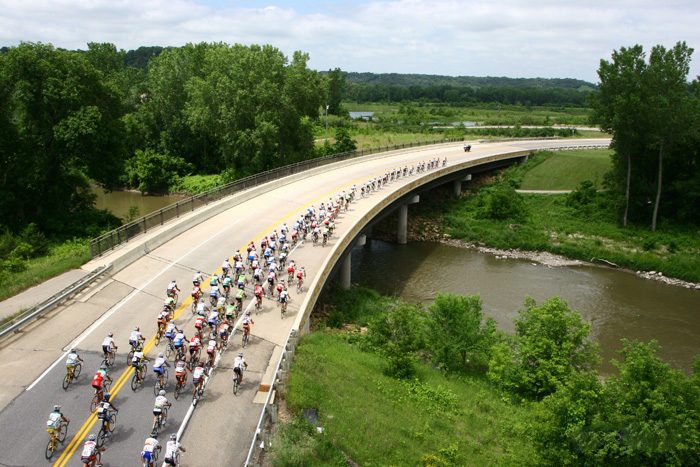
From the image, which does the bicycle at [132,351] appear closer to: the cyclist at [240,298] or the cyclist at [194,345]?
the cyclist at [194,345]

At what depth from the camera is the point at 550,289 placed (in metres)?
39.6

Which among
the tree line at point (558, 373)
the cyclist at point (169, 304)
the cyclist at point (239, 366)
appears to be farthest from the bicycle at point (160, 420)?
the tree line at point (558, 373)

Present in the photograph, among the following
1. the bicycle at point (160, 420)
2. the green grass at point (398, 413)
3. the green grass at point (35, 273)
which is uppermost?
the green grass at point (35, 273)

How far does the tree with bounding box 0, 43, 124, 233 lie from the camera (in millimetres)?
38500

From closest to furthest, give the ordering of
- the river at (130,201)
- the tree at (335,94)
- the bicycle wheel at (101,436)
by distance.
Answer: the bicycle wheel at (101,436) → the river at (130,201) → the tree at (335,94)

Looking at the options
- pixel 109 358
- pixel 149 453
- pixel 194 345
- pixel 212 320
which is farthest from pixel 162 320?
pixel 149 453

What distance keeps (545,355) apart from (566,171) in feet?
165

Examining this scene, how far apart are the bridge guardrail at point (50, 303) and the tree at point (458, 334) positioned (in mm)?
15723

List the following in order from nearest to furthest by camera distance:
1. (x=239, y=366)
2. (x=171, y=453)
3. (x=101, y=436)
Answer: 1. (x=171, y=453)
2. (x=101, y=436)
3. (x=239, y=366)

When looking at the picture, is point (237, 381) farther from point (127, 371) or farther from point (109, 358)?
point (109, 358)

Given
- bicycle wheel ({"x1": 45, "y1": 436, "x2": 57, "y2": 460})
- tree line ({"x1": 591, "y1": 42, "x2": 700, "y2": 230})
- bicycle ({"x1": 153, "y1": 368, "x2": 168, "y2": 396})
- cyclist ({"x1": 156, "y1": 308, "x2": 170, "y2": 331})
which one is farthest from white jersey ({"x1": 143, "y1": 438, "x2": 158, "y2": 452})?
tree line ({"x1": 591, "y1": 42, "x2": 700, "y2": 230})

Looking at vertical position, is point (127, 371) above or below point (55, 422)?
below

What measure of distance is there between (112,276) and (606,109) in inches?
1548

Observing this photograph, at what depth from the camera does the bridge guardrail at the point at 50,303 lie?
2130cm
